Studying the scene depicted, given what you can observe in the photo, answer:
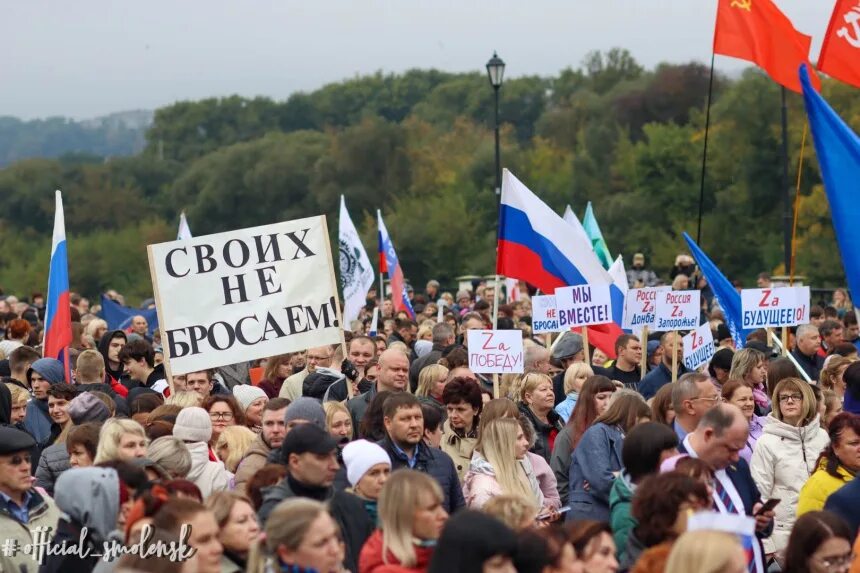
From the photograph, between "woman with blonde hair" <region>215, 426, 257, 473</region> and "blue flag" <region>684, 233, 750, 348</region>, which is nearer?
"woman with blonde hair" <region>215, 426, 257, 473</region>

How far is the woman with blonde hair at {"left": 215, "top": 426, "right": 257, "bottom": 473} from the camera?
9547 mm

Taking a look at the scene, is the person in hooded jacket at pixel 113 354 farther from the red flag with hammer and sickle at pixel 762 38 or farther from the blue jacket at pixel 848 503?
the blue jacket at pixel 848 503

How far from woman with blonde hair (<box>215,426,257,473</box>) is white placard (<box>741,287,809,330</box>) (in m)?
6.52

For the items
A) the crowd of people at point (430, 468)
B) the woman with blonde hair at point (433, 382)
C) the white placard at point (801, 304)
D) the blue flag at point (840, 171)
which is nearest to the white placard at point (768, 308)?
the white placard at point (801, 304)

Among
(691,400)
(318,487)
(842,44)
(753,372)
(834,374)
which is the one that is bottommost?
(834,374)

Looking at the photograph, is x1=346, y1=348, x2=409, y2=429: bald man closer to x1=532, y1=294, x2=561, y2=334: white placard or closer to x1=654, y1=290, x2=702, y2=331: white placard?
x1=654, y1=290, x2=702, y2=331: white placard

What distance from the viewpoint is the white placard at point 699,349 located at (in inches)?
547

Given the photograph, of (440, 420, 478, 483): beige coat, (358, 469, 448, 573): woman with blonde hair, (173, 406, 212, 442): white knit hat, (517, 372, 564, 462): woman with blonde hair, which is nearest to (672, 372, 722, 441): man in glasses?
(440, 420, 478, 483): beige coat

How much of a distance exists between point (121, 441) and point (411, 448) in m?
1.61

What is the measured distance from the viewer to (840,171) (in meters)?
9.25

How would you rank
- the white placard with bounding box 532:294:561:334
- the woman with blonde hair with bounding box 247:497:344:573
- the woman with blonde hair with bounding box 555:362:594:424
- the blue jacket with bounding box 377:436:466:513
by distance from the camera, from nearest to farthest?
the woman with blonde hair with bounding box 247:497:344:573
the blue jacket with bounding box 377:436:466:513
the woman with blonde hair with bounding box 555:362:594:424
the white placard with bounding box 532:294:561:334

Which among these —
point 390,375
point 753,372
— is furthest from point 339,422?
point 753,372

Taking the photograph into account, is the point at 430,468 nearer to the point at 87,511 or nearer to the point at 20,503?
the point at 20,503

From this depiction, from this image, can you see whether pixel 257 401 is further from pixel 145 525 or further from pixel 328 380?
pixel 145 525
